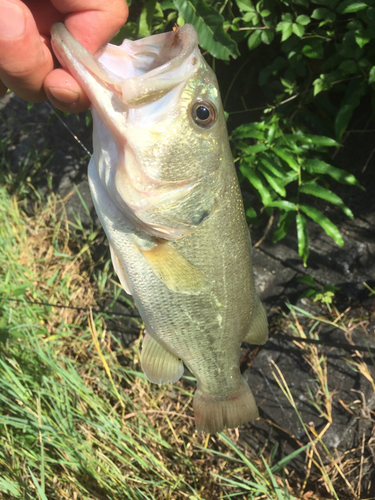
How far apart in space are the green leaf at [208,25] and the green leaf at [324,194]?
81 centimetres

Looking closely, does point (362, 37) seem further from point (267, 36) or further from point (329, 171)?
point (329, 171)

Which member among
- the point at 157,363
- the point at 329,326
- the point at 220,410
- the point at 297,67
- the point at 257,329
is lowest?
the point at 329,326

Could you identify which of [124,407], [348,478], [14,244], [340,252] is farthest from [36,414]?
[340,252]

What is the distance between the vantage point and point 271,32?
1.93 metres

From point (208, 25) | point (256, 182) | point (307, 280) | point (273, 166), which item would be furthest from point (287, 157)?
A: point (307, 280)

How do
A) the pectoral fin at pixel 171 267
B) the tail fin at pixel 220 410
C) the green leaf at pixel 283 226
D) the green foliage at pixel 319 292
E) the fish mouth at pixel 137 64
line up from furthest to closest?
the green foliage at pixel 319 292 < the green leaf at pixel 283 226 < the tail fin at pixel 220 410 < the pectoral fin at pixel 171 267 < the fish mouth at pixel 137 64

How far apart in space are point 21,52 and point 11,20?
0.27ft

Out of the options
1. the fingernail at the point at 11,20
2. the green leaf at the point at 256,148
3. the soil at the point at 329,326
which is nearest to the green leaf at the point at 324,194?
the green leaf at the point at 256,148

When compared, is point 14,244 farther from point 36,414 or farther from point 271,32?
point 271,32

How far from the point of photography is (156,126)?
109cm

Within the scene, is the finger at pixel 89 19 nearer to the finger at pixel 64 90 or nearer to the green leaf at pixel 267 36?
the finger at pixel 64 90

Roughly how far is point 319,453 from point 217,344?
133 centimetres

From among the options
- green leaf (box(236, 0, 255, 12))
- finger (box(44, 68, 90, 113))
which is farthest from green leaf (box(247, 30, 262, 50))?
finger (box(44, 68, 90, 113))

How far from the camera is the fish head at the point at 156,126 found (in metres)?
1.02
